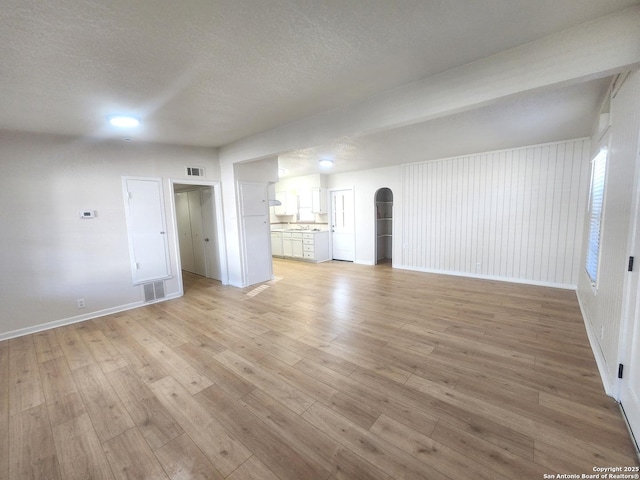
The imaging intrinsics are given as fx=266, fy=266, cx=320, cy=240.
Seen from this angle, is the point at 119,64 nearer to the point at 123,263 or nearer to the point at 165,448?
the point at 165,448

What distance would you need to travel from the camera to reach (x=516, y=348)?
273 centimetres

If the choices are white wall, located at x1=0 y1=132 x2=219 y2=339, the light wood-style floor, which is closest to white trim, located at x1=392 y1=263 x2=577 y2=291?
the light wood-style floor

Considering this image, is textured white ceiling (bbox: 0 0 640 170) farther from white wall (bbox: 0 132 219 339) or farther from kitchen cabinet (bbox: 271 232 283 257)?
kitchen cabinet (bbox: 271 232 283 257)

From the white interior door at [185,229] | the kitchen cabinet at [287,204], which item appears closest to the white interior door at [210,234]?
the white interior door at [185,229]

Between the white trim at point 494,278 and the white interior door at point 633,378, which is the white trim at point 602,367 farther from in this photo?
the white trim at point 494,278

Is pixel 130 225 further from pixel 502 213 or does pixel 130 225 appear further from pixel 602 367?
pixel 502 213

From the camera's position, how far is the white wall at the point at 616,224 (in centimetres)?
185

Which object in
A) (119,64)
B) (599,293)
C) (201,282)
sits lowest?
(201,282)

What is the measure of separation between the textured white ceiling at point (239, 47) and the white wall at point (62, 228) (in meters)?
0.74

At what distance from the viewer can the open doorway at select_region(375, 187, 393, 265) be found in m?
7.65

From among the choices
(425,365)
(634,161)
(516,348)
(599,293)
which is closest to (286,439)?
(425,365)

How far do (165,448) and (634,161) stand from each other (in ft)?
11.8

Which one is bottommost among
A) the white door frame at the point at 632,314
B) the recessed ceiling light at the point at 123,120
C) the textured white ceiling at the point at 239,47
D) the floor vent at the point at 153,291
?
the floor vent at the point at 153,291

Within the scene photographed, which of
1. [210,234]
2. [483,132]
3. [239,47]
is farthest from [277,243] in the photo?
[239,47]
